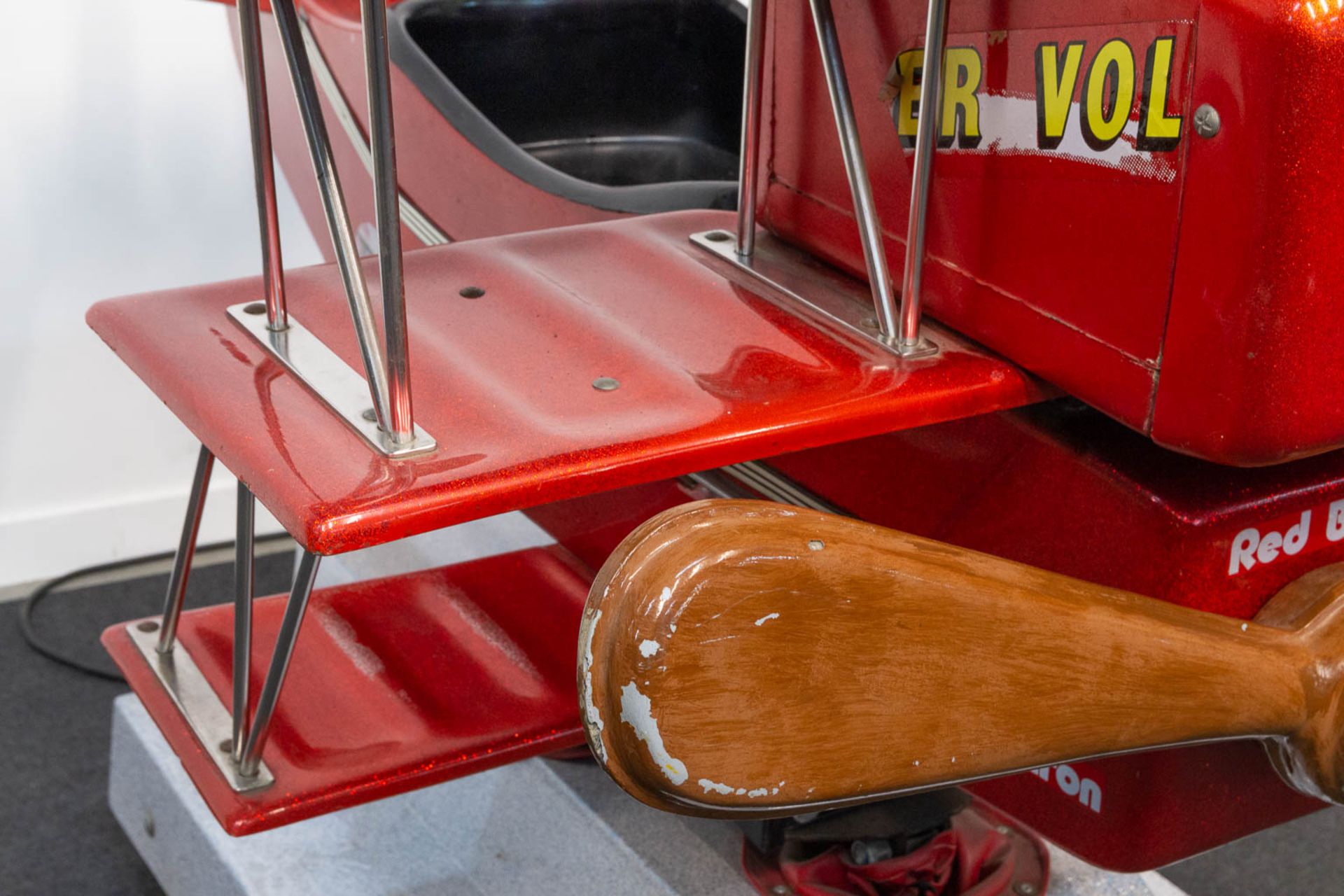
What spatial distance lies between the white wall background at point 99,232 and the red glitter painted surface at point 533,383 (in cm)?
135

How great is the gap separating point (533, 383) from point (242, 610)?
0.27m

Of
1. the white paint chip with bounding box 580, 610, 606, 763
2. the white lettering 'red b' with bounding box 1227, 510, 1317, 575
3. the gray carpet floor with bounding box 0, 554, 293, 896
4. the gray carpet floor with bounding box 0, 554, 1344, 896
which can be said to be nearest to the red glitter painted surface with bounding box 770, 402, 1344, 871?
the white lettering 'red b' with bounding box 1227, 510, 1317, 575

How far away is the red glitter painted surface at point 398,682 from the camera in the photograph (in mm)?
905

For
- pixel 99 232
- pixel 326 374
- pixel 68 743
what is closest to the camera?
pixel 326 374

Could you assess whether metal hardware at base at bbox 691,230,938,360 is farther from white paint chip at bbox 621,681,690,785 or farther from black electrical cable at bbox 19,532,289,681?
black electrical cable at bbox 19,532,289,681

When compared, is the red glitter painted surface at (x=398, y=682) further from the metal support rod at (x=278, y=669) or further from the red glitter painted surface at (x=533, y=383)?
the red glitter painted surface at (x=533, y=383)

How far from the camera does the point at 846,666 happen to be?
0.60 meters

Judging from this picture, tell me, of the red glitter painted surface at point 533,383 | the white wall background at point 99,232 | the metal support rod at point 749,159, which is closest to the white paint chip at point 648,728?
the red glitter painted surface at point 533,383

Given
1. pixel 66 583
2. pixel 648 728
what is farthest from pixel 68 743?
pixel 648 728

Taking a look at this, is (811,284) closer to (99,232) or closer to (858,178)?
(858,178)

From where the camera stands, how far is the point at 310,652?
1041mm

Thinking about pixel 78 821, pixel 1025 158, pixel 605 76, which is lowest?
pixel 78 821

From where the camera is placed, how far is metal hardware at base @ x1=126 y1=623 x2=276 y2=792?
90 centimetres

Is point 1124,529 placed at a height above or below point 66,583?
above
